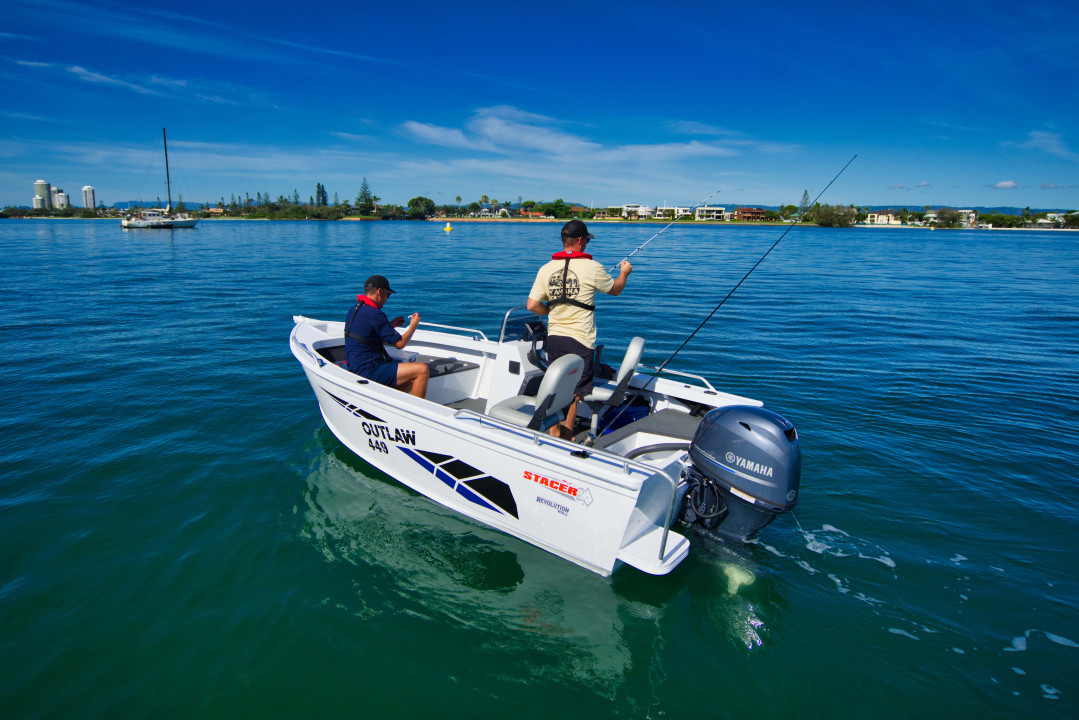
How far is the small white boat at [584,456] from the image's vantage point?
3590mm

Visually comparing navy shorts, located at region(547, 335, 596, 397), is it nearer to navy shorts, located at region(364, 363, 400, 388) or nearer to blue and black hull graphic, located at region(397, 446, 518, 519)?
blue and black hull graphic, located at region(397, 446, 518, 519)

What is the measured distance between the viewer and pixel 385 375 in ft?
17.1

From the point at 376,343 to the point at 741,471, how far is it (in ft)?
11.6

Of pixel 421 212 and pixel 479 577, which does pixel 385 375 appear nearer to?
pixel 479 577

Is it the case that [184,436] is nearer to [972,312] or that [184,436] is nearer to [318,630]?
[318,630]

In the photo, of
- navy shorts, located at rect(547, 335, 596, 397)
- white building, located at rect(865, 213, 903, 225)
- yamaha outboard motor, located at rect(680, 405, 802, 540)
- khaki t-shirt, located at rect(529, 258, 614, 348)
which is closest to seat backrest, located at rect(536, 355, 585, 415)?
navy shorts, located at rect(547, 335, 596, 397)

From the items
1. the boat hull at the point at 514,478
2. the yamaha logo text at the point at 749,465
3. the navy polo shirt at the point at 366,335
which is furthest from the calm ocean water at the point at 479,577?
the navy polo shirt at the point at 366,335

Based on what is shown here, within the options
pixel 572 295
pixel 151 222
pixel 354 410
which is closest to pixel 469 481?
pixel 354 410

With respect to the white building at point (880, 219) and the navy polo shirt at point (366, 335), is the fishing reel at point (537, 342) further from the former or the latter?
the white building at point (880, 219)

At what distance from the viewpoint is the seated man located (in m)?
5.08

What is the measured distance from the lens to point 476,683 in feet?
10.3

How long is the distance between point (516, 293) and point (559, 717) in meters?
14.4

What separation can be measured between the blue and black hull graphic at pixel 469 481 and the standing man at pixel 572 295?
661mm

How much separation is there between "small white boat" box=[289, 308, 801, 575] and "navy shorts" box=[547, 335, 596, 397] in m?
0.28
